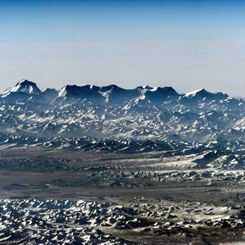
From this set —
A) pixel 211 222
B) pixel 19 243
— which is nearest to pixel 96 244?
pixel 19 243

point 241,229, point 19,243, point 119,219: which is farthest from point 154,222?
point 19,243

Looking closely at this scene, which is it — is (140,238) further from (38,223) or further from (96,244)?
(38,223)

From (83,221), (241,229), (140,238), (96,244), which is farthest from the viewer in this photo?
(83,221)

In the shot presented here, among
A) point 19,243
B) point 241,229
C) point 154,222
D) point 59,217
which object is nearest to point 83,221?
point 59,217

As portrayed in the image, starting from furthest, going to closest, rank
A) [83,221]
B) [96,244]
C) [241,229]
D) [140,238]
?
[83,221] → [241,229] → [140,238] → [96,244]

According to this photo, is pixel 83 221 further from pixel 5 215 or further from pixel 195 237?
pixel 195 237

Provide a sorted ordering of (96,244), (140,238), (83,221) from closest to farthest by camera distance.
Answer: (96,244)
(140,238)
(83,221)

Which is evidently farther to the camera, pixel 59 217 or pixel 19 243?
pixel 59 217

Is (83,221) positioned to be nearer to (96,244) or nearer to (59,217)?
(59,217)
